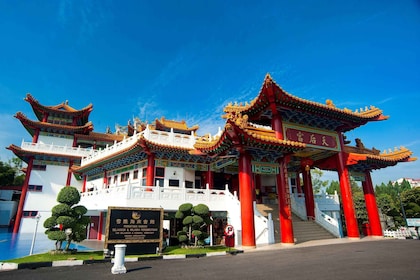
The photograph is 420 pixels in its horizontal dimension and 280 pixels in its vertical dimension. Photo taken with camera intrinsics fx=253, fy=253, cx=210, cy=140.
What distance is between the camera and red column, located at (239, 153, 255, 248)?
42.2 feet

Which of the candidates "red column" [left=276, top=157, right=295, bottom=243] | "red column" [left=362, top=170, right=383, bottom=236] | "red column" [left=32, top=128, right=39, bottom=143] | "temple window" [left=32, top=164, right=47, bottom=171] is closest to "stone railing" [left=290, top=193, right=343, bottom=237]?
"red column" [left=362, top=170, right=383, bottom=236]

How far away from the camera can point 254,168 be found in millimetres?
14312

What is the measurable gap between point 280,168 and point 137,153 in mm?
10359

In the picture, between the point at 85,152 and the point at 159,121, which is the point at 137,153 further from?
the point at 85,152

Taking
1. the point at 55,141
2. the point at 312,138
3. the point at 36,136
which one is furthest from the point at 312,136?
the point at 36,136

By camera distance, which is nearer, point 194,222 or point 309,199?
point 194,222

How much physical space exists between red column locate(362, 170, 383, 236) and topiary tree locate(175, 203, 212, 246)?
1258 centimetres

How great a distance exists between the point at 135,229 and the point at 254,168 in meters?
7.02

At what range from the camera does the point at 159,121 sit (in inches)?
1123

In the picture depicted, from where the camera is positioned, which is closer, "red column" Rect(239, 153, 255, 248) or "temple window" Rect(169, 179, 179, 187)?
"red column" Rect(239, 153, 255, 248)

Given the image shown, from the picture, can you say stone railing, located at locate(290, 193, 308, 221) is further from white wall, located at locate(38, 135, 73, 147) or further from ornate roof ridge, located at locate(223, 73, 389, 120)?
white wall, located at locate(38, 135, 73, 147)

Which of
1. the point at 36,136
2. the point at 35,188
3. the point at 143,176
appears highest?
the point at 36,136

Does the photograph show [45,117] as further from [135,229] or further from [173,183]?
[135,229]

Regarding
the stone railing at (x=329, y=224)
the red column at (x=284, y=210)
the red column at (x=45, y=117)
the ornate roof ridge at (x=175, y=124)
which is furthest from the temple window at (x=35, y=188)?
the stone railing at (x=329, y=224)
